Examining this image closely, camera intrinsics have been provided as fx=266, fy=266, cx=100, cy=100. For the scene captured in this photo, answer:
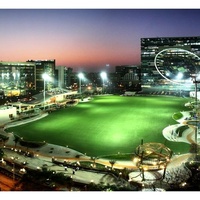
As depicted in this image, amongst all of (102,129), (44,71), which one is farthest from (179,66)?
(44,71)

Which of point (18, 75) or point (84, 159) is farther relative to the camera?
point (18, 75)

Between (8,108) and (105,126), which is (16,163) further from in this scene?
(8,108)

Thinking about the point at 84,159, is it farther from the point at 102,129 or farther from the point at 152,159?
the point at 102,129

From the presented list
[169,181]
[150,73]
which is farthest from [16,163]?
[150,73]

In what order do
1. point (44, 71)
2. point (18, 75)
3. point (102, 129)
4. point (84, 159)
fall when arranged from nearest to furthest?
1. point (84, 159)
2. point (102, 129)
3. point (18, 75)
4. point (44, 71)

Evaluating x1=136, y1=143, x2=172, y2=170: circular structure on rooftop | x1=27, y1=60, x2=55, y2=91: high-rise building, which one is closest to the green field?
x1=136, y1=143, x2=172, y2=170: circular structure on rooftop

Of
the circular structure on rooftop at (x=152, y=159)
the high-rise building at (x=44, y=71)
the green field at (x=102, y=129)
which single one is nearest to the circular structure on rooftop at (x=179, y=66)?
the green field at (x=102, y=129)
